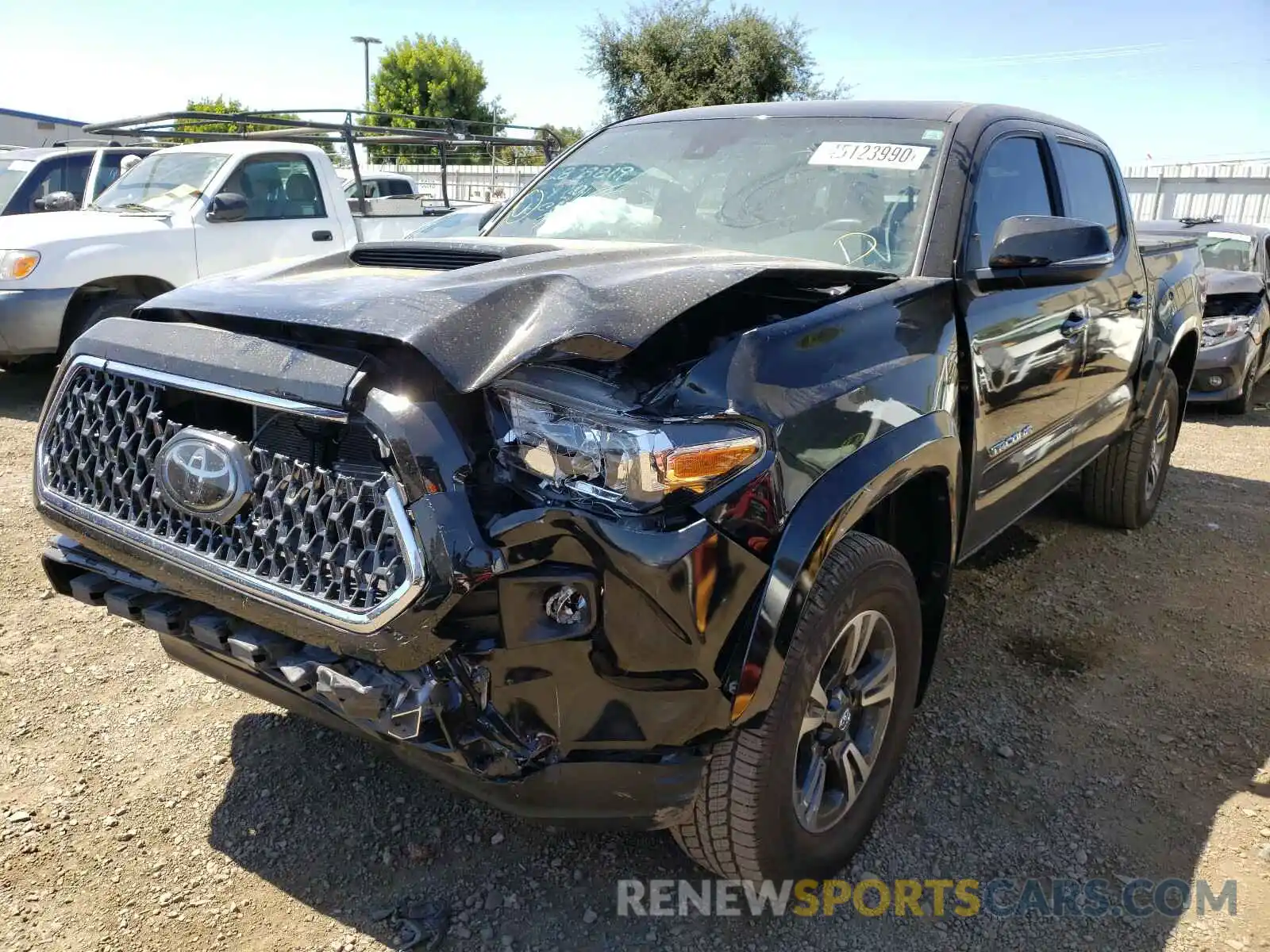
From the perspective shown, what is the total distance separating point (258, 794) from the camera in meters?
2.66

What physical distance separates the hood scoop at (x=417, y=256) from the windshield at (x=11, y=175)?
9721 mm

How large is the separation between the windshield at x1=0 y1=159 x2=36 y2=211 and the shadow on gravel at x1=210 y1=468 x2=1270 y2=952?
9.90 m

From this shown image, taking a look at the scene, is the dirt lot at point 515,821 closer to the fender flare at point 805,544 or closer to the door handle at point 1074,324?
the fender flare at point 805,544

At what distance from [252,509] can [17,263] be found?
5.86m

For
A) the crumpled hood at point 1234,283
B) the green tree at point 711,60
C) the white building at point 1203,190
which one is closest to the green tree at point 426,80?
the green tree at point 711,60

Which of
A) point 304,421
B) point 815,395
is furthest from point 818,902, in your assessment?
point 304,421

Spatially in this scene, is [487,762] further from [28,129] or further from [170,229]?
[28,129]

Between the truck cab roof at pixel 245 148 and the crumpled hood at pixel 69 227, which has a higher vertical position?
the truck cab roof at pixel 245 148

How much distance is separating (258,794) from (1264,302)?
9068mm

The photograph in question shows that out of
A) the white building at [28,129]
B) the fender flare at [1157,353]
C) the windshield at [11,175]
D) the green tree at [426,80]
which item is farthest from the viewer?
the green tree at [426,80]

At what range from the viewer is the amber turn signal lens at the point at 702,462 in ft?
5.80

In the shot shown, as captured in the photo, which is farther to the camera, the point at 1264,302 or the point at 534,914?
the point at 1264,302

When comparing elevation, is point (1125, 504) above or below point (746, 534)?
below

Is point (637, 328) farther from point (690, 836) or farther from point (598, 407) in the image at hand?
point (690, 836)
